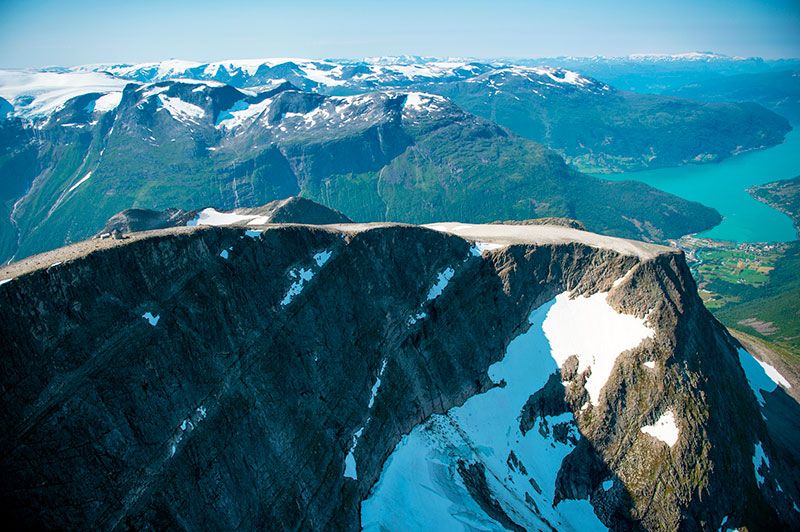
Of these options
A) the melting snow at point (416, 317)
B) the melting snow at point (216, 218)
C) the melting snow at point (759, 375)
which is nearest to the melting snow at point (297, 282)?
the melting snow at point (416, 317)

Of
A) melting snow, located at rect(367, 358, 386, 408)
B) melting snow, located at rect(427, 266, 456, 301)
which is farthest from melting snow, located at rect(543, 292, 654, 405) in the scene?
melting snow, located at rect(367, 358, 386, 408)

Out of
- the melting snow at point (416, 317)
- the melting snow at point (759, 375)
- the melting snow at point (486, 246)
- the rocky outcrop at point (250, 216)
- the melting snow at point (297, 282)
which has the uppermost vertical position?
the melting snow at point (297, 282)

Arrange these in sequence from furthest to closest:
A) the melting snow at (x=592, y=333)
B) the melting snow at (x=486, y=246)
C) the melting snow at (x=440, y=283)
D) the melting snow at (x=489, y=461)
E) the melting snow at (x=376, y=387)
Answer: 1. the melting snow at (x=486, y=246)
2. the melting snow at (x=440, y=283)
3. the melting snow at (x=592, y=333)
4. the melting snow at (x=376, y=387)
5. the melting snow at (x=489, y=461)

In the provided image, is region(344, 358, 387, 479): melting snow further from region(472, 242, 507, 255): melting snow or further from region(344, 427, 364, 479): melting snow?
region(472, 242, 507, 255): melting snow

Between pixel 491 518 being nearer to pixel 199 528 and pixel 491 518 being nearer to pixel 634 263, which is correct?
pixel 199 528

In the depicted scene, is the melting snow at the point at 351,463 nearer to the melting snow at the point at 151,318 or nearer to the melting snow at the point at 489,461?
the melting snow at the point at 489,461

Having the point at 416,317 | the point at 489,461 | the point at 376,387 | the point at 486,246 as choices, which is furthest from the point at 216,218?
the point at 489,461

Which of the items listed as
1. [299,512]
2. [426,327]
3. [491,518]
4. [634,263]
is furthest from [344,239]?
[634,263]
